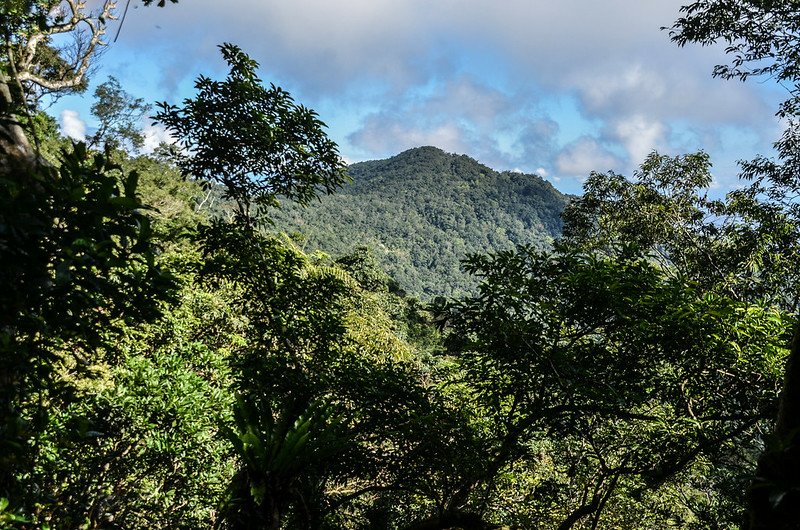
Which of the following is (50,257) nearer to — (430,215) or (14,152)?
(14,152)

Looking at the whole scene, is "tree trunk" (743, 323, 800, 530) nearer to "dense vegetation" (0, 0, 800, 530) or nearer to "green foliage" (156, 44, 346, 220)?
"dense vegetation" (0, 0, 800, 530)

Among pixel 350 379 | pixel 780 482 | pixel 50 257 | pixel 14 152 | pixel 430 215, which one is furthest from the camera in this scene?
pixel 430 215

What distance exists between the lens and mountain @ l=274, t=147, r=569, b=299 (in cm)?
9794

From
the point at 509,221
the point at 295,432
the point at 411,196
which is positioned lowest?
the point at 295,432

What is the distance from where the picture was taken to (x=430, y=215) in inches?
5148

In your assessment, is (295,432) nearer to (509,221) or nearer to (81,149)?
(81,149)

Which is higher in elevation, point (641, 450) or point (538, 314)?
point (538, 314)

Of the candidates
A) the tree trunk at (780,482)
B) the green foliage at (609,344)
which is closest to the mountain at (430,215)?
the green foliage at (609,344)

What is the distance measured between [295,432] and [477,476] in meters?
1.83

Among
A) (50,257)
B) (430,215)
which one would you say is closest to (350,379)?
(50,257)

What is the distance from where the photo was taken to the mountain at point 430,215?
321ft

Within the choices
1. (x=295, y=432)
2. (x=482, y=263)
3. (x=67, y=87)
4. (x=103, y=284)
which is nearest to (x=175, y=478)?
(x=295, y=432)

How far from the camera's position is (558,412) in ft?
14.3

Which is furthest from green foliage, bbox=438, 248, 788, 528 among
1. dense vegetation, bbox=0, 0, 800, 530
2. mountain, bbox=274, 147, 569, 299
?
mountain, bbox=274, 147, 569, 299
